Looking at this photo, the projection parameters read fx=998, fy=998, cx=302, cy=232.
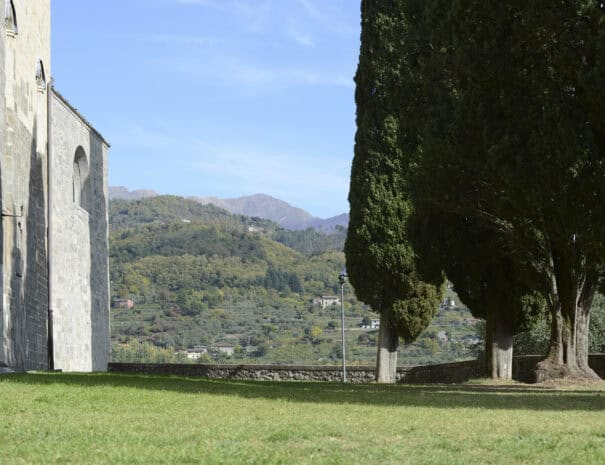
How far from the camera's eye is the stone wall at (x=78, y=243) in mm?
28047

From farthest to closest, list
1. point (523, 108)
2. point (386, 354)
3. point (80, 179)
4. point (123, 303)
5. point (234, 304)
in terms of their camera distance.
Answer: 1. point (234, 304)
2. point (123, 303)
3. point (80, 179)
4. point (386, 354)
5. point (523, 108)

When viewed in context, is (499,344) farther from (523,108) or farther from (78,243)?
(78,243)

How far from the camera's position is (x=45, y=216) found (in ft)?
88.3

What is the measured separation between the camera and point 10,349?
70.6ft

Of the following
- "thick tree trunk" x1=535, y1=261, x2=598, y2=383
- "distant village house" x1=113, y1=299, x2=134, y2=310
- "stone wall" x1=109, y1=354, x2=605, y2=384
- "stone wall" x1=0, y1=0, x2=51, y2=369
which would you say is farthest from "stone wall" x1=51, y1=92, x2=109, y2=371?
"distant village house" x1=113, y1=299, x2=134, y2=310

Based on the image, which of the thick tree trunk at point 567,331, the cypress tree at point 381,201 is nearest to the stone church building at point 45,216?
the cypress tree at point 381,201

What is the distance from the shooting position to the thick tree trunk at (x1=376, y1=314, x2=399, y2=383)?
3017 cm

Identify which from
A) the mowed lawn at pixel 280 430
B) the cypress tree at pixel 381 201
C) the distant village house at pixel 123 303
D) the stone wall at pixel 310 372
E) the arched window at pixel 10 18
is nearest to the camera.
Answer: the mowed lawn at pixel 280 430

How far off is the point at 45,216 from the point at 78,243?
4043 millimetres

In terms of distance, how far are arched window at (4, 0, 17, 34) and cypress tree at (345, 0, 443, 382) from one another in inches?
408

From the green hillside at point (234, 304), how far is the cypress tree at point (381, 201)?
30420mm

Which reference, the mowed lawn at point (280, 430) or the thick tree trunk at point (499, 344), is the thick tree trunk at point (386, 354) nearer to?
the thick tree trunk at point (499, 344)

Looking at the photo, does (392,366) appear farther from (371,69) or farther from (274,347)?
(274,347)

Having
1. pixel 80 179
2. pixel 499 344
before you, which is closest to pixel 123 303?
pixel 80 179
